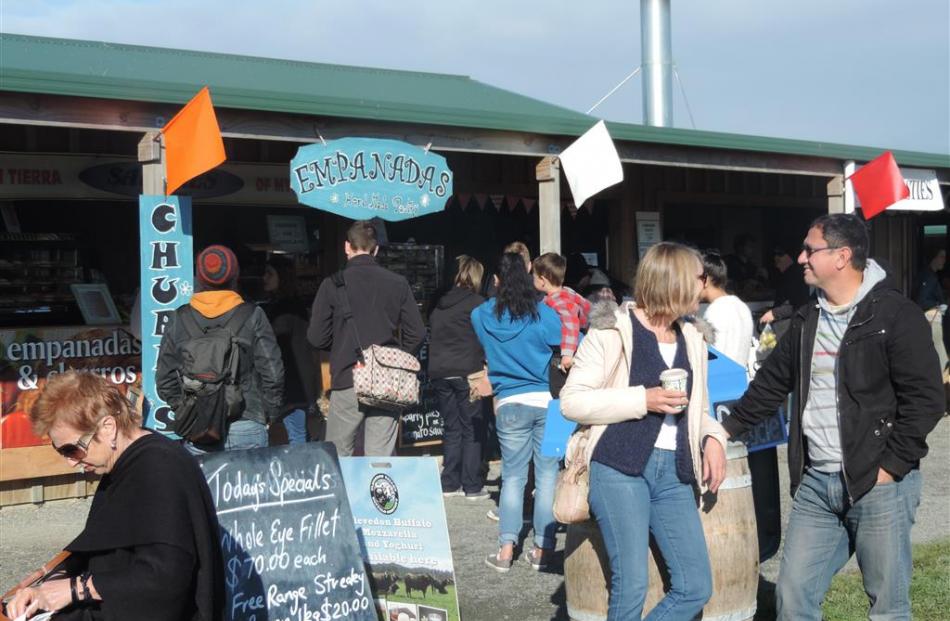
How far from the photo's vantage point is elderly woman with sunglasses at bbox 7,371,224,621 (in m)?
3.08

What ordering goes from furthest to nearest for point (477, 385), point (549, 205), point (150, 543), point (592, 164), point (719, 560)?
point (549, 205) < point (592, 164) < point (477, 385) < point (719, 560) < point (150, 543)

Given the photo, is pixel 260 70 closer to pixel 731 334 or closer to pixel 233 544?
pixel 731 334

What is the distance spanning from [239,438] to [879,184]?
7.40m

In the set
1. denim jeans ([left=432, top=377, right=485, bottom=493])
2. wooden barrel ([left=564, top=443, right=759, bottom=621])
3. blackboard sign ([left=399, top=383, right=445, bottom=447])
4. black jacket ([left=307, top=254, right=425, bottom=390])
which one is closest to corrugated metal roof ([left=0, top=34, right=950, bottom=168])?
black jacket ([left=307, top=254, right=425, bottom=390])

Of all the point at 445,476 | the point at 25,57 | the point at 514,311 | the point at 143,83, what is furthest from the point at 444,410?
the point at 25,57

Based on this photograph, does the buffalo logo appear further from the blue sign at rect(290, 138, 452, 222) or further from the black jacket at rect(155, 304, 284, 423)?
the blue sign at rect(290, 138, 452, 222)

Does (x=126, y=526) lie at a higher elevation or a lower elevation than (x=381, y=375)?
lower

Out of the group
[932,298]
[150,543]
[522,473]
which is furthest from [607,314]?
[932,298]

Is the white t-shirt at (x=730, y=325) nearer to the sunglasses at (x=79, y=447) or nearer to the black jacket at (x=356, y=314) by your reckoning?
the black jacket at (x=356, y=314)

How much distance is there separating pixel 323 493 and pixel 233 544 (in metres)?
0.43

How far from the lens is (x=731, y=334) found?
5.82 meters

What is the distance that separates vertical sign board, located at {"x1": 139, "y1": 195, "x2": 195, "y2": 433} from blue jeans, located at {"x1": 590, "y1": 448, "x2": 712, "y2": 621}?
3478 mm

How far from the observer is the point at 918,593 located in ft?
19.0

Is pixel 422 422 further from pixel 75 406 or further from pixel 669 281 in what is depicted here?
pixel 75 406
